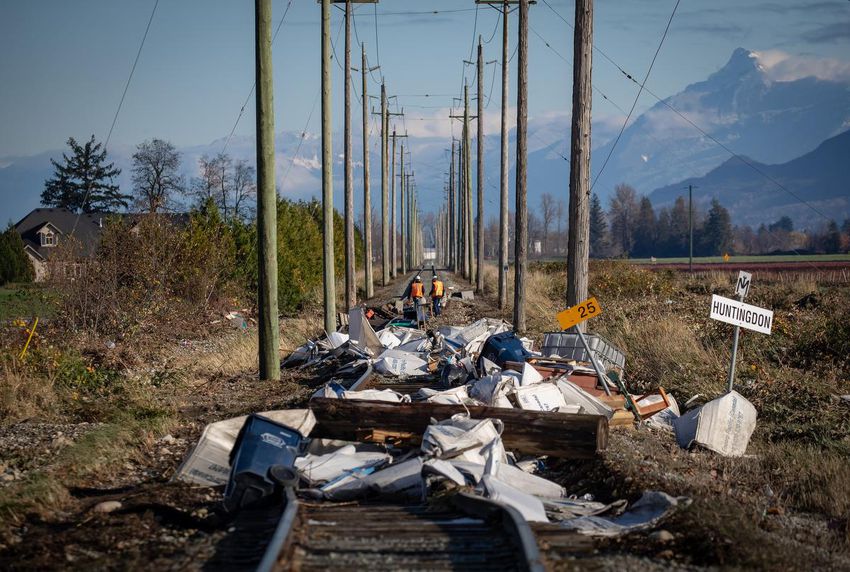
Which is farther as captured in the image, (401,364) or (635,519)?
(401,364)

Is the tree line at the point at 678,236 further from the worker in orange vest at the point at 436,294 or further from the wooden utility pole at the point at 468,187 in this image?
the worker in orange vest at the point at 436,294

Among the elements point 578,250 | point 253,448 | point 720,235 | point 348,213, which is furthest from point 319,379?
point 720,235

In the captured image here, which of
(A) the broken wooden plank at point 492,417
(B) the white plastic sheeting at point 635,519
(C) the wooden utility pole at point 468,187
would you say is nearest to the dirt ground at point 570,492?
(B) the white plastic sheeting at point 635,519

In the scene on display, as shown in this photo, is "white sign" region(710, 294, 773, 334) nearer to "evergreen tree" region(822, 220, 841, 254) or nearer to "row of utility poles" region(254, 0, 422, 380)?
"row of utility poles" region(254, 0, 422, 380)

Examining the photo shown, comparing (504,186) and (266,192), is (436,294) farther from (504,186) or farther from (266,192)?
(266,192)

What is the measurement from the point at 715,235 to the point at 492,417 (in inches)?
5531

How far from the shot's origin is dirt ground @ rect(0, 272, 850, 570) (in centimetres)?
584

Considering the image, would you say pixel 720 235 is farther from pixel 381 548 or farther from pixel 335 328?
pixel 381 548

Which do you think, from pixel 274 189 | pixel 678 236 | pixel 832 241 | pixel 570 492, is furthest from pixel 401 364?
pixel 678 236

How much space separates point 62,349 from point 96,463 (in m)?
8.46

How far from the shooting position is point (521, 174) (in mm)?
24266

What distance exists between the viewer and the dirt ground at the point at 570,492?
19.2 ft

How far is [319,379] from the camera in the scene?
15555 mm

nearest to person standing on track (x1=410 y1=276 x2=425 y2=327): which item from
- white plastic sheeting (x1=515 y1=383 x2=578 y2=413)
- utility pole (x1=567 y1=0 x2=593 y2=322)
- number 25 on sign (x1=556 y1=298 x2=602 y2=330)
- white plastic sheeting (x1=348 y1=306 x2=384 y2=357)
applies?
white plastic sheeting (x1=348 y1=306 x2=384 y2=357)
